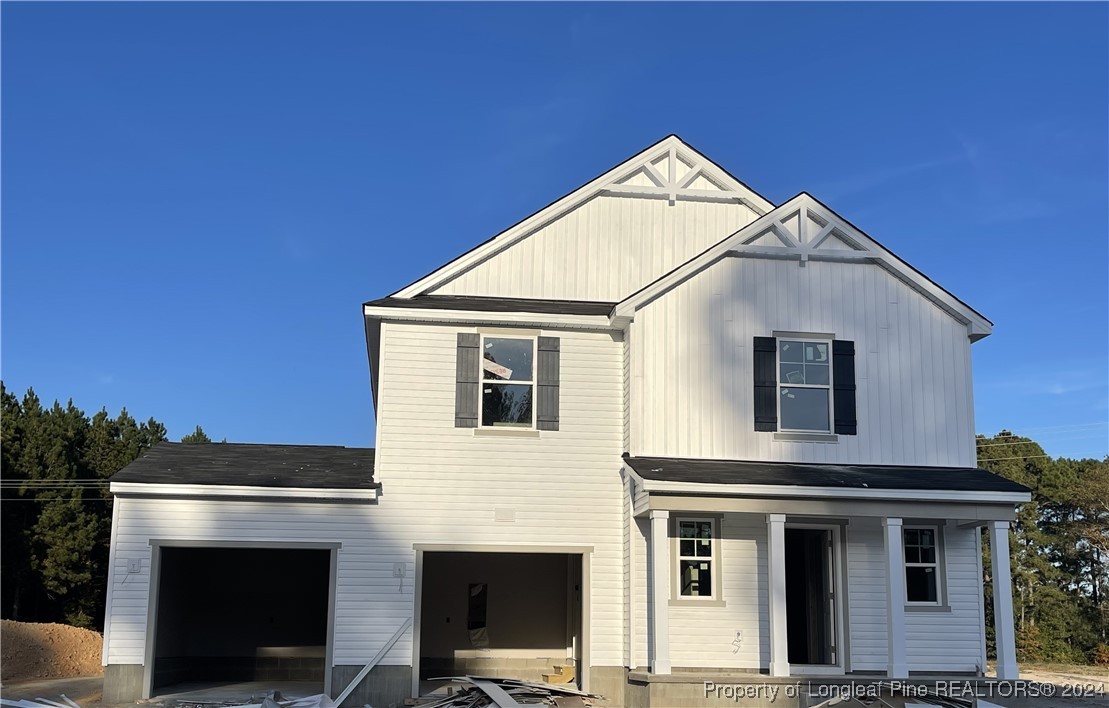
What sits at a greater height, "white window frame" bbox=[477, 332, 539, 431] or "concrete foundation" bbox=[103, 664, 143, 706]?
"white window frame" bbox=[477, 332, 539, 431]

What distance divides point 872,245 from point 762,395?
2999 mm

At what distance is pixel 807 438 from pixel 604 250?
4.84 metres

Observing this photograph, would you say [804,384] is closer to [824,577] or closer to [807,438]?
[807,438]

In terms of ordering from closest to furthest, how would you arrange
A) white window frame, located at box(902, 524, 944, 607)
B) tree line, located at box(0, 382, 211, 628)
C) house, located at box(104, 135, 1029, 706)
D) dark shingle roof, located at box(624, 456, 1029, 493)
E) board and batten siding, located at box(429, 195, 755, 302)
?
dark shingle roof, located at box(624, 456, 1029, 493) < house, located at box(104, 135, 1029, 706) < white window frame, located at box(902, 524, 944, 607) < board and batten siding, located at box(429, 195, 755, 302) < tree line, located at box(0, 382, 211, 628)

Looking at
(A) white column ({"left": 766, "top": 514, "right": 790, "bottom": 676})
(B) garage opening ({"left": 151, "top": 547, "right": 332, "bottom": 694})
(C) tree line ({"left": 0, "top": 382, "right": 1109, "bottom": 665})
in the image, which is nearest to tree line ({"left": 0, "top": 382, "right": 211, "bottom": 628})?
(C) tree line ({"left": 0, "top": 382, "right": 1109, "bottom": 665})

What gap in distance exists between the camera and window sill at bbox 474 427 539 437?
52.1 ft

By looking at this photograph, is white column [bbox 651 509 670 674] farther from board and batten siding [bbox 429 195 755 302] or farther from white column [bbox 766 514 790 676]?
board and batten siding [bbox 429 195 755 302]

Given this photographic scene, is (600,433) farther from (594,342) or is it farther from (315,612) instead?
(315,612)

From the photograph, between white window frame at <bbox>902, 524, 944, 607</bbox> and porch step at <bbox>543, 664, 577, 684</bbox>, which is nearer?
white window frame at <bbox>902, 524, 944, 607</bbox>

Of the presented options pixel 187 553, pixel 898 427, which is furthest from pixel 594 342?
pixel 187 553

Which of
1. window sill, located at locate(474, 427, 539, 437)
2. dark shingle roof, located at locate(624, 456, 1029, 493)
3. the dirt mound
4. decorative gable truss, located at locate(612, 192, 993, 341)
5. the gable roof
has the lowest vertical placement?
the dirt mound

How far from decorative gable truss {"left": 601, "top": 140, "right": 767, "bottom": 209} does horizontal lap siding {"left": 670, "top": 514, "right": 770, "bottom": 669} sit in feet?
19.9

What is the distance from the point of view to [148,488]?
15.2 meters

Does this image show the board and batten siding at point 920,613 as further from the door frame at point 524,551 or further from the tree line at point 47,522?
the tree line at point 47,522
